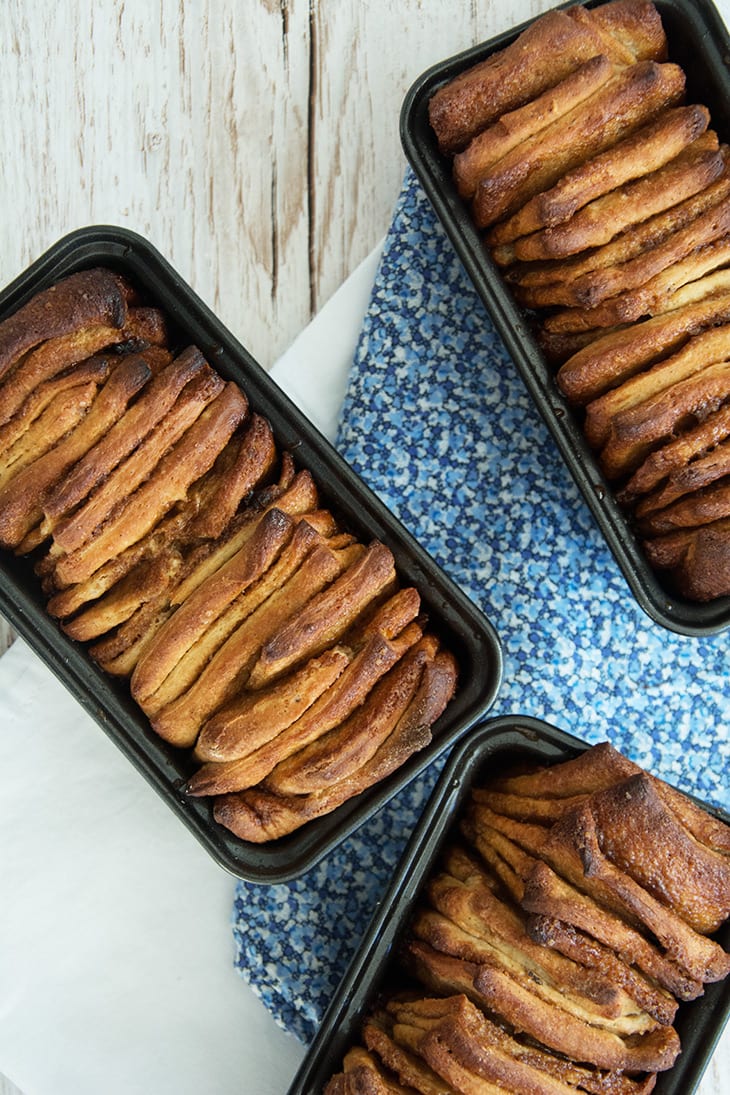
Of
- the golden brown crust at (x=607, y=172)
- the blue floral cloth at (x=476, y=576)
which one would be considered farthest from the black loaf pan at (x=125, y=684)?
the golden brown crust at (x=607, y=172)

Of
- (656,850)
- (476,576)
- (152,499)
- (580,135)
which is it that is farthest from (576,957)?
(580,135)

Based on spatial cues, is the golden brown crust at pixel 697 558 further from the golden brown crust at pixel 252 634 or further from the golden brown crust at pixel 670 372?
the golden brown crust at pixel 252 634

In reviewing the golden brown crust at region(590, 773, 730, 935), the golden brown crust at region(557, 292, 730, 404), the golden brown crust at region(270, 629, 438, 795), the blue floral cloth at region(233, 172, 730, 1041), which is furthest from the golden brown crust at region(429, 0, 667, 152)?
the golden brown crust at region(590, 773, 730, 935)

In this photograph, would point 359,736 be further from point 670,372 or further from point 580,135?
point 580,135

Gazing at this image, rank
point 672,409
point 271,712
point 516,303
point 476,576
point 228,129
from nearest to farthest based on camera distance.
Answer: point 271,712 → point 672,409 → point 516,303 → point 476,576 → point 228,129

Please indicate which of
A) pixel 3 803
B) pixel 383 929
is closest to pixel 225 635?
pixel 383 929

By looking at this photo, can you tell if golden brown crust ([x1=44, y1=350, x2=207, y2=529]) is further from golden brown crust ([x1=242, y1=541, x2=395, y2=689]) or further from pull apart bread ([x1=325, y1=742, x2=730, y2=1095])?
A: pull apart bread ([x1=325, y1=742, x2=730, y2=1095])
